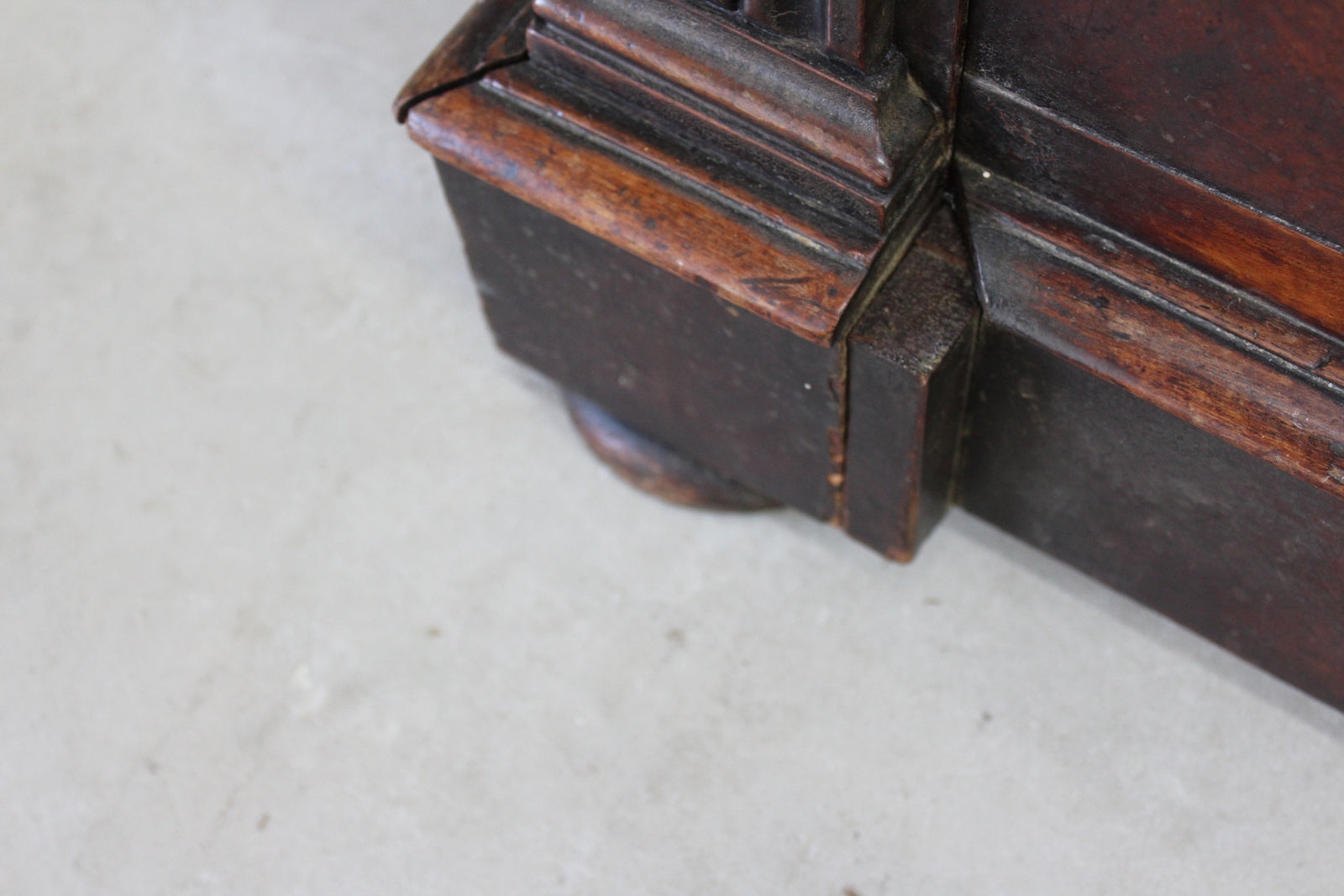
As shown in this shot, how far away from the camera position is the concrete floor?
144cm

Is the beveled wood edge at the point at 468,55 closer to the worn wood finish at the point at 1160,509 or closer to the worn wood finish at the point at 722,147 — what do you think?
the worn wood finish at the point at 722,147

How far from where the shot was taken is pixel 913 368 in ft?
3.93

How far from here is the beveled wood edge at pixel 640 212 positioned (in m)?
1.19

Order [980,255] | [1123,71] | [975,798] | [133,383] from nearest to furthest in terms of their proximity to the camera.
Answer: [1123,71] → [980,255] → [975,798] → [133,383]

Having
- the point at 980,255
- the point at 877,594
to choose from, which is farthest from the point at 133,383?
the point at 980,255

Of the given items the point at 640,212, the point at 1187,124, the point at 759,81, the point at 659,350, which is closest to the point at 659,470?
the point at 659,350

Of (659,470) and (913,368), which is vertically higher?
(913,368)

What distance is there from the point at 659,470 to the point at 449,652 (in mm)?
265

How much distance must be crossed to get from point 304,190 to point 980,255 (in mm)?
871

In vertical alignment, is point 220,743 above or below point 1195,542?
below

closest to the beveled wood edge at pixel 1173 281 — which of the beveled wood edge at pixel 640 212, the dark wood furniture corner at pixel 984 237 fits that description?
the dark wood furniture corner at pixel 984 237

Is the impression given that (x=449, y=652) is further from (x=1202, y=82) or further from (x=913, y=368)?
(x=1202, y=82)

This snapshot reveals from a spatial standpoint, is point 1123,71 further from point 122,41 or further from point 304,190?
point 122,41

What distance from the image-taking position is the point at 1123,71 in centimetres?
108
